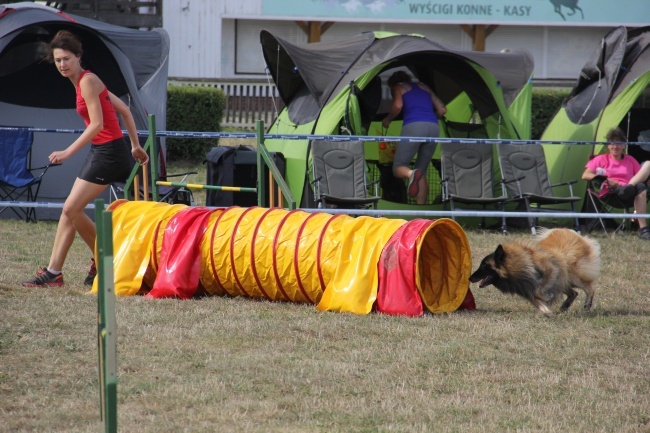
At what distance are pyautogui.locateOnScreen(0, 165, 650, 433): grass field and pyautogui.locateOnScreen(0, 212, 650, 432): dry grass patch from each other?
0.01 meters

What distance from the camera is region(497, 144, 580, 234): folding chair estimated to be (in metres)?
10.6

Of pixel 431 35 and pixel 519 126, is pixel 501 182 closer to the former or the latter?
pixel 519 126

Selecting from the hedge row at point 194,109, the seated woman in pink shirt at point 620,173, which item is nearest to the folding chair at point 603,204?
the seated woman in pink shirt at point 620,173

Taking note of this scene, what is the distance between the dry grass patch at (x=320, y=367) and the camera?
391 centimetres

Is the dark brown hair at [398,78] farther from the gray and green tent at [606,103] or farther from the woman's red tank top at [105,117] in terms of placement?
the woman's red tank top at [105,117]

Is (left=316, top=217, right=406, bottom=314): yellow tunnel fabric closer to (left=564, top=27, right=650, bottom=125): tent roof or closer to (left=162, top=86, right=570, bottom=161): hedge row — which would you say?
(left=564, top=27, right=650, bottom=125): tent roof

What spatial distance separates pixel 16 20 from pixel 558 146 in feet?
22.0

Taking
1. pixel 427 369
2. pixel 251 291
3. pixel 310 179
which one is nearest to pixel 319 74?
pixel 310 179

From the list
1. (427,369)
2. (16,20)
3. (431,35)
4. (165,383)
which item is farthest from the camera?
(431,35)

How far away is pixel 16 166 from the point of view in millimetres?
10508

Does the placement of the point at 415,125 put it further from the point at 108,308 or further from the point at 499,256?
the point at 108,308

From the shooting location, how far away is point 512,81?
11.5 meters

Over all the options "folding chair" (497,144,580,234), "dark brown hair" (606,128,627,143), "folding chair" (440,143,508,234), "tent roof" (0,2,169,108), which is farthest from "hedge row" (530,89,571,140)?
"tent roof" (0,2,169,108)

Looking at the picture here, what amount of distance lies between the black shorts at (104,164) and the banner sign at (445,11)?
63.1ft
